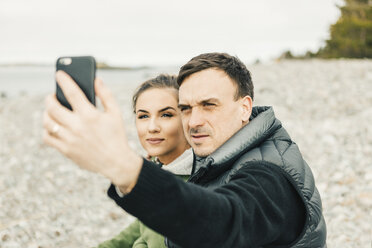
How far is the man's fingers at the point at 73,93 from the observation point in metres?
1.29

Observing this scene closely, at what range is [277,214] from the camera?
69.4 inches

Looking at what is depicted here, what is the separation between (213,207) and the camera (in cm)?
147

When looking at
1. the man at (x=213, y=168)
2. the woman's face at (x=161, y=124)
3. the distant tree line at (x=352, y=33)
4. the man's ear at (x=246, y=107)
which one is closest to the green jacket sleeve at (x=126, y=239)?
the woman's face at (x=161, y=124)

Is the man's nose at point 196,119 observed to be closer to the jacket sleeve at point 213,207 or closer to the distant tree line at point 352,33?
the jacket sleeve at point 213,207

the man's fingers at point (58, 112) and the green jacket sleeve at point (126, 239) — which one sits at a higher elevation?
the man's fingers at point (58, 112)

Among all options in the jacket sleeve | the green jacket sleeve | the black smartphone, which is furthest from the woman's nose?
the black smartphone

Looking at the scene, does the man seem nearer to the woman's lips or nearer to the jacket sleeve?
the jacket sleeve

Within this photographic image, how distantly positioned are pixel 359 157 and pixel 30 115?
492 inches

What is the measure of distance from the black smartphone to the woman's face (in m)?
1.84

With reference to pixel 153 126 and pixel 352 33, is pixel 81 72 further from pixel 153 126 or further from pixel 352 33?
pixel 352 33

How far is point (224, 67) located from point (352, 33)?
3346cm

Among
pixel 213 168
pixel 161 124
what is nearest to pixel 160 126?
pixel 161 124

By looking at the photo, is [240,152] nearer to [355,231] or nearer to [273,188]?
[273,188]

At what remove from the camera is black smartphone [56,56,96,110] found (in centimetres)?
135
